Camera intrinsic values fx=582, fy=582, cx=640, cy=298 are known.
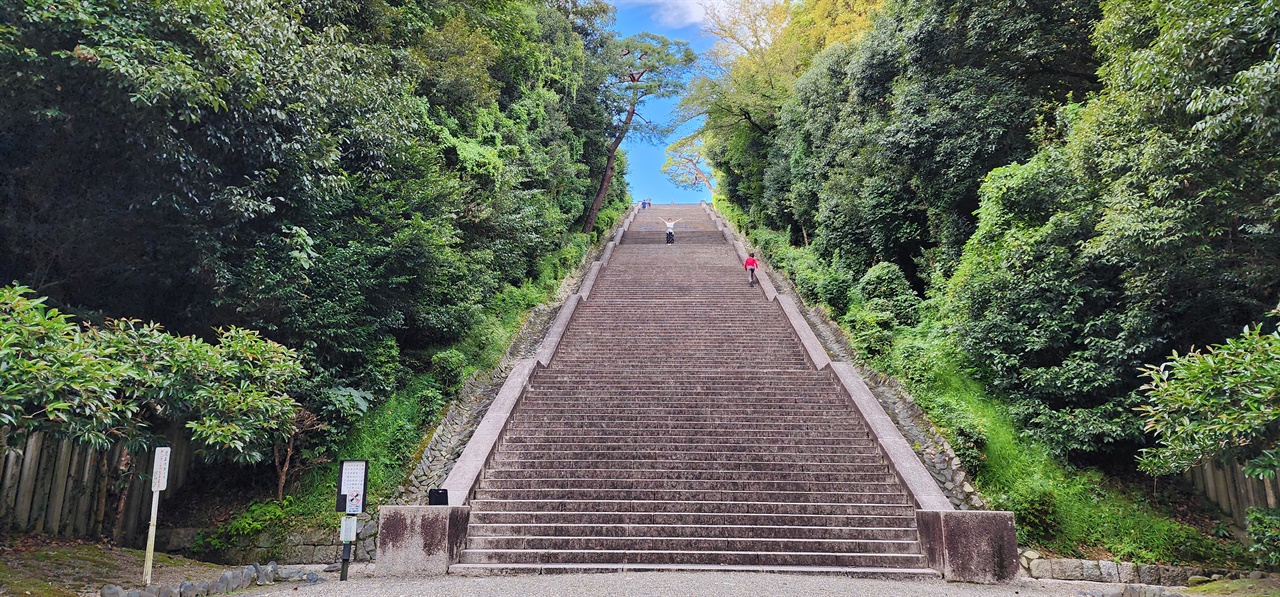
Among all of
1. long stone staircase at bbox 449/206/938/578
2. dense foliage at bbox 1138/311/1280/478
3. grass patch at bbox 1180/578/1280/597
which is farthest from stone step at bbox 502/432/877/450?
dense foliage at bbox 1138/311/1280/478

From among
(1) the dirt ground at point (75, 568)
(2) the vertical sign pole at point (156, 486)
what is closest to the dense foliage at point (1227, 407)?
(2) the vertical sign pole at point (156, 486)

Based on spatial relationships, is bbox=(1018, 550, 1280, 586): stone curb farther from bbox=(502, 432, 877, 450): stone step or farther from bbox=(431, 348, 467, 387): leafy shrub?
bbox=(431, 348, 467, 387): leafy shrub

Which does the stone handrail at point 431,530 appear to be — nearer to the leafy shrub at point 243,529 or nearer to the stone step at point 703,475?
the stone step at point 703,475

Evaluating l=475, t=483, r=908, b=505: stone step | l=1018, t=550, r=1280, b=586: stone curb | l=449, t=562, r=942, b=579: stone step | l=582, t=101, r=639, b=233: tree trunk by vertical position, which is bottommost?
l=1018, t=550, r=1280, b=586: stone curb

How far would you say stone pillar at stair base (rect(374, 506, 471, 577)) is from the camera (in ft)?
20.5

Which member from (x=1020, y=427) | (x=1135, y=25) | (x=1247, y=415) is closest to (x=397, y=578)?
(x=1247, y=415)

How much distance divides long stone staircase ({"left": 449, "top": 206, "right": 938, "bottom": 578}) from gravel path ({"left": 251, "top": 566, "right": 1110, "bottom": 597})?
388mm

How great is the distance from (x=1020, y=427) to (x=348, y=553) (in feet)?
28.9

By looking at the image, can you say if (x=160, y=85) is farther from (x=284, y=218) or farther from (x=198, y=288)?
(x=198, y=288)

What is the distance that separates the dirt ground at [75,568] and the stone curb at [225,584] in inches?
14.9

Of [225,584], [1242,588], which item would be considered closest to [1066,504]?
[1242,588]

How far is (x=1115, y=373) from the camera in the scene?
7.50 m

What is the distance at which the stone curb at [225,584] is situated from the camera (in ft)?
16.8

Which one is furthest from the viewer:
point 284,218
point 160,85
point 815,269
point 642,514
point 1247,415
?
point 815,269
